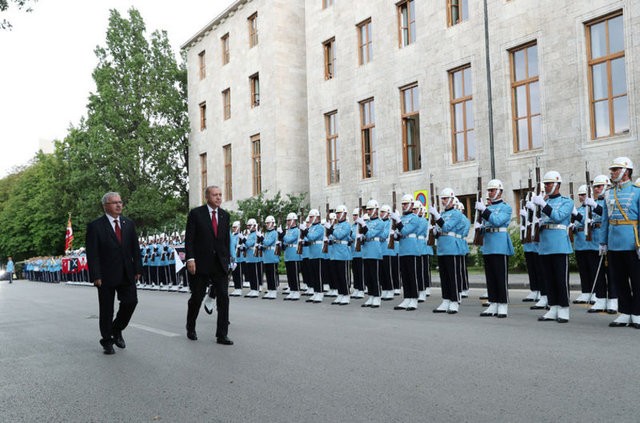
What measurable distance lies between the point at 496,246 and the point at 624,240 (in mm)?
2168

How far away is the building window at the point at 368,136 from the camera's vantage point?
1187 inches

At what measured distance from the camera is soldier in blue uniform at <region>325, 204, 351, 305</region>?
1422 cm

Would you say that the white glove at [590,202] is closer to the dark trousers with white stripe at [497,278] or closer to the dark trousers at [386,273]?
the dark trousers with white stripe at [497,278]

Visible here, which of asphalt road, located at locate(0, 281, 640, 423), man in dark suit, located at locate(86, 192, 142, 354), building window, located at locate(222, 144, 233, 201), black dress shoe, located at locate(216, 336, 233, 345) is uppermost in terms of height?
building window, located at locate(222, 144, 233, 201)

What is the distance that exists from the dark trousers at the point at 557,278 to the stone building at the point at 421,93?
9.40 m

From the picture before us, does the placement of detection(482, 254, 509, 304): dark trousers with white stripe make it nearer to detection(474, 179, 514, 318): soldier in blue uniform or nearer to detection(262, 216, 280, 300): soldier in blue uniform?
detection(474, 179, 514, 318): soldier in blue uniform

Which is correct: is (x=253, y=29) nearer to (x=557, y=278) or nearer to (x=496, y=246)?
(x=496, y=246)

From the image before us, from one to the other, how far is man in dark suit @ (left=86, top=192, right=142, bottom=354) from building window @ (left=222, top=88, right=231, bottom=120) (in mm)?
33791

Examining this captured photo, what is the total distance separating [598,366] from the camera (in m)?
5.98

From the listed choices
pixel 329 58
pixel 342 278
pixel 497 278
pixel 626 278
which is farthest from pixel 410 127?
pixel 626 278

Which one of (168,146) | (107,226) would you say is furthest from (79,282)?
(107,226)

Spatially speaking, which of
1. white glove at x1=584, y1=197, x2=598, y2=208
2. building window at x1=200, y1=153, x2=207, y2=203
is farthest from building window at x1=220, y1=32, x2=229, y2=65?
white glove at x1=584, y1=197, x2=598, y2=208

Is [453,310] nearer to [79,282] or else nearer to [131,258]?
[131,258]

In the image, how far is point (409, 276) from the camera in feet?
40.1
